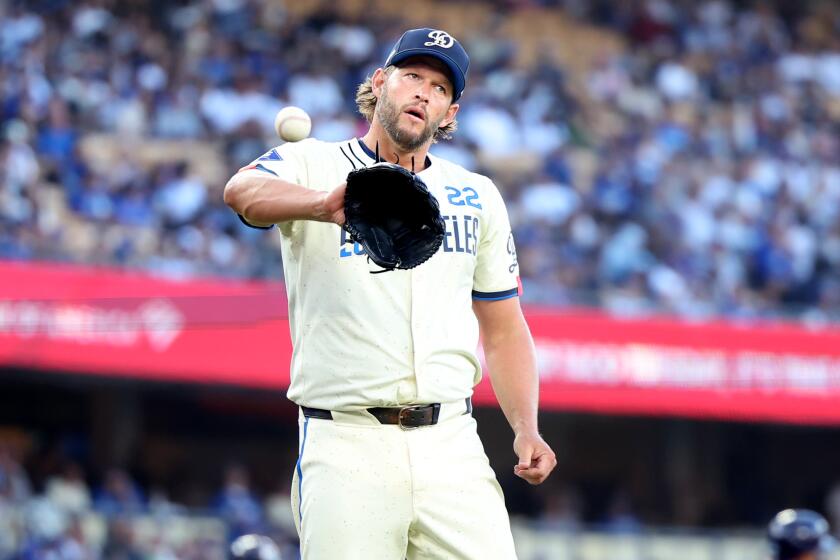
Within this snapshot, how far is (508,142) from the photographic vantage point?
699 inches

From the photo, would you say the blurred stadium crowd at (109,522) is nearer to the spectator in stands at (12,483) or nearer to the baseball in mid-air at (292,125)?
the spectator in stands at (12,483)

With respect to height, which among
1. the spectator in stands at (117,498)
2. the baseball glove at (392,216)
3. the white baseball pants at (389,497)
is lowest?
the spectator in stands at (117,498)

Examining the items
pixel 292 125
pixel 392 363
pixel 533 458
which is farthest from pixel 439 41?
pixel 533 458

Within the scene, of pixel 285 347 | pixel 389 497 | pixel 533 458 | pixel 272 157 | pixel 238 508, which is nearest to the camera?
pixel 389 497

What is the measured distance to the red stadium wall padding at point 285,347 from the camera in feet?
43.9

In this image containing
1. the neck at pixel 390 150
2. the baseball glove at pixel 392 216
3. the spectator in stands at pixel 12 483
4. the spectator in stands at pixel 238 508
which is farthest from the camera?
the spectator in stands at pixel 238 508

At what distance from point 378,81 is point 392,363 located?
0.87 m

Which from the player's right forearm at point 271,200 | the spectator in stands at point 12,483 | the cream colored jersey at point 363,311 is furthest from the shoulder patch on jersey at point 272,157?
the spectator in stands at point 12,483

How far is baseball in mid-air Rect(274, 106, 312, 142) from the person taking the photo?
461 cm

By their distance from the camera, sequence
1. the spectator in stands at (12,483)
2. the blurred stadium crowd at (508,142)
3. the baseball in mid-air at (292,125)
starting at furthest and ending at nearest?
1. the blurred stadium crowd at (508,142)
2. the spectator in stands at (12,483)
3. the baseball in mid-air at (292,125)

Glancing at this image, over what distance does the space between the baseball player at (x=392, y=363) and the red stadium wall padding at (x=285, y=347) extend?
30.4 feet

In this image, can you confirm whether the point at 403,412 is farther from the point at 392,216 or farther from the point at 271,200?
the point at 271,200

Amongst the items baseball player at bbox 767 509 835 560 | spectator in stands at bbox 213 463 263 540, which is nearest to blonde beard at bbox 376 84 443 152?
baseball player at bbox 767 509 835 560

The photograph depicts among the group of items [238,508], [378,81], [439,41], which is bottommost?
[238,508]
